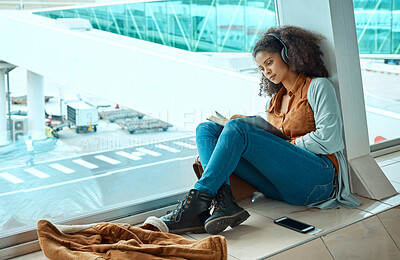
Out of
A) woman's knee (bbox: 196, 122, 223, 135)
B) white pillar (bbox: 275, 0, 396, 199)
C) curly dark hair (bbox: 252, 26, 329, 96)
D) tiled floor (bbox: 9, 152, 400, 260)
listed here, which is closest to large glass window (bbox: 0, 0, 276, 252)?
Result: tiled floor (bbox: 9, 152, 400, 260)

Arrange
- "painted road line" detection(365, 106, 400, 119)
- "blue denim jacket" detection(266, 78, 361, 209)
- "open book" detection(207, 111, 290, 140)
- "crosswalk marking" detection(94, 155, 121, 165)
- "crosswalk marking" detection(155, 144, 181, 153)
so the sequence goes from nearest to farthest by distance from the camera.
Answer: "open book" detection(207, 111, 290, 140), "blue denim jacket" detection(266, 78, 361, 209), "crosswalk marking" detection(94, 155, 121, 165), "crosswalk marking" detection(155, 144, 181, 153), "painted road line" detection(365, 106, 400, 119)

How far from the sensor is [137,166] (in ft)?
9.46

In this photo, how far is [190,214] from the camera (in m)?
2.21

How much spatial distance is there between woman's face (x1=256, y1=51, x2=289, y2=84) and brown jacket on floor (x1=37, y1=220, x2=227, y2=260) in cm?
108

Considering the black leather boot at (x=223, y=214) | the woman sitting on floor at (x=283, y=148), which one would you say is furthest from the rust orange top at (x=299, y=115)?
the black leather boot at (x=223, y=214)

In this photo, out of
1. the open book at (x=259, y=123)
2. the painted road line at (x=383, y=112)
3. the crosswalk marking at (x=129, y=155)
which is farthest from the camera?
the painted road line at (x=383, y=112)

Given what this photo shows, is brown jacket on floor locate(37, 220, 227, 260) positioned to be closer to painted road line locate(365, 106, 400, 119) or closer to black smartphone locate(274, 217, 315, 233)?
black smartphone locate(274, 217, 315, 233)

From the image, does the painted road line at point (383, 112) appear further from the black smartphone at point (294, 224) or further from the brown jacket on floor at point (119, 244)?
the brown jacket on floor at point (119, 244)

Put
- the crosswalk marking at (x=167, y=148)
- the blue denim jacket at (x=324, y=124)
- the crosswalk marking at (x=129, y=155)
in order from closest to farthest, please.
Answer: the blue denim jacket at (x=324, y=124), the crosswalk marking at (x=129, y=155), the crosswalk marking at (x=167, y=148)

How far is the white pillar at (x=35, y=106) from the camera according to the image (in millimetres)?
2268

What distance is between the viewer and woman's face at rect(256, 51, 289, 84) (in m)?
2.57

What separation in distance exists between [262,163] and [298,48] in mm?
697

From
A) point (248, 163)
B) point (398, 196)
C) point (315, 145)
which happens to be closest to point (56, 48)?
point (248, 163)

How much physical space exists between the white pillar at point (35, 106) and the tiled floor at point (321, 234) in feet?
1.96
